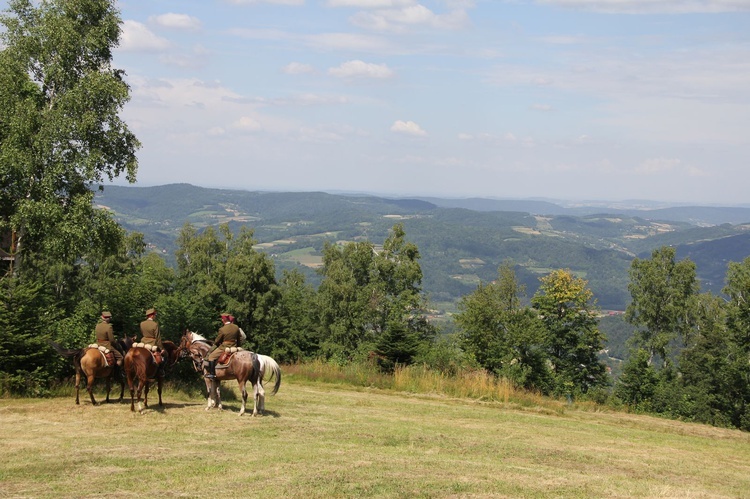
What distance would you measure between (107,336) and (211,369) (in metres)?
2.71

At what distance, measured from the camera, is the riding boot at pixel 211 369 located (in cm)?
1588

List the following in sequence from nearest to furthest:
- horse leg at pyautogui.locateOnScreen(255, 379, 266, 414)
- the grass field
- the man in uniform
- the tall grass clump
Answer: the grass field, the man in uniform, horse leg at pyautogui.locateOnScreen(255, 379, 266, 414), the tall grass clump

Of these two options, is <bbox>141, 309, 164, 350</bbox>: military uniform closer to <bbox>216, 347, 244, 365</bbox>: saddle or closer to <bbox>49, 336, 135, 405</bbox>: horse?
<bbox>49, 336, 135, 405</bbox>: horse

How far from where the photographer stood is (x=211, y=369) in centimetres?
1591

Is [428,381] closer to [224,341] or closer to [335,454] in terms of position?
[224,341]

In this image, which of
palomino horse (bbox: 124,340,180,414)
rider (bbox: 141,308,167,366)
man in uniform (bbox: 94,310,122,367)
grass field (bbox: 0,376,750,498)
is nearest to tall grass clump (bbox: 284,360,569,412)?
grass field (bbox: 0,376,750,498)

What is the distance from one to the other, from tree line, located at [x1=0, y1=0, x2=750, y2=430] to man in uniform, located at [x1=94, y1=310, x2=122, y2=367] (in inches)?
94.7

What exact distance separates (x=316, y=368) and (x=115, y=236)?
33.2 feet

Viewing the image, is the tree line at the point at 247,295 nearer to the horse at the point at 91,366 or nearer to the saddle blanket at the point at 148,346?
the horse at the point at 91,366

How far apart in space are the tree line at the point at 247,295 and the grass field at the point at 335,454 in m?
3.95

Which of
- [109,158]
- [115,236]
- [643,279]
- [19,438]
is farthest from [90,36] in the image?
[643,279]

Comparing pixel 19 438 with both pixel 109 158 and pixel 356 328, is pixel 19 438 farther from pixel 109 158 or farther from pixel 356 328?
pixel 356 328

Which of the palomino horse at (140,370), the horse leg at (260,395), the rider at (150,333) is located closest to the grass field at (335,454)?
the horse leg at (260,395)

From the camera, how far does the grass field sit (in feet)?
32.8
